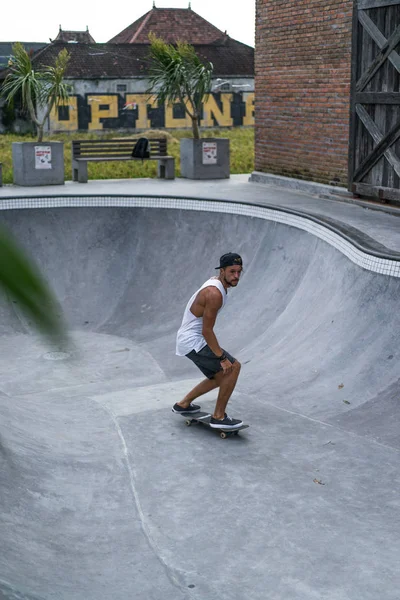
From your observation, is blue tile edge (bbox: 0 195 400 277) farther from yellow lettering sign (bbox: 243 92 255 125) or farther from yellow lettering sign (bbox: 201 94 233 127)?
yellow lettering sign (bbox: 243 92 255 125)

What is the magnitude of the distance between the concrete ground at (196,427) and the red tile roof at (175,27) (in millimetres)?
44857

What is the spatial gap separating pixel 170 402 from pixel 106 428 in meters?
0.91

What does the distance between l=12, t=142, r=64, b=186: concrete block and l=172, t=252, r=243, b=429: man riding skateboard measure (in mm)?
11982

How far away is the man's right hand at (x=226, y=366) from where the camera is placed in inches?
277

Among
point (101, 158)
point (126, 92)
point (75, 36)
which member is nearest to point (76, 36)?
point (75, 36)

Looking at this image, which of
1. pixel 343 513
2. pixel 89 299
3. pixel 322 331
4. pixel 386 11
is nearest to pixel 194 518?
pixel 343 513

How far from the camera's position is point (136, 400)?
858 centimetres

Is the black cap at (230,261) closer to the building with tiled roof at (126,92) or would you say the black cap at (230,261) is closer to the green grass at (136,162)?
the green grass at (136,162)

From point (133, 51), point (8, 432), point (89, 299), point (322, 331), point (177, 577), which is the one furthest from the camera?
point (133, 51)

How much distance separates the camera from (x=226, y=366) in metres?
7.05

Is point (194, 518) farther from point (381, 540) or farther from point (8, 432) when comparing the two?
point (8, 432)

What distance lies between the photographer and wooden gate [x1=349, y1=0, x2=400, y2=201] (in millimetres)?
13734

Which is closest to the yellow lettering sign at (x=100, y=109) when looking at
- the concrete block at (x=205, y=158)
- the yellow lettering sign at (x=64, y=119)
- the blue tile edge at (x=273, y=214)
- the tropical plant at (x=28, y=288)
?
the yellow lettering sign at (x=64, y=119)

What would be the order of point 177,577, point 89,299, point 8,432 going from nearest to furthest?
point 177,577 < point 8,432 < point 89,299
